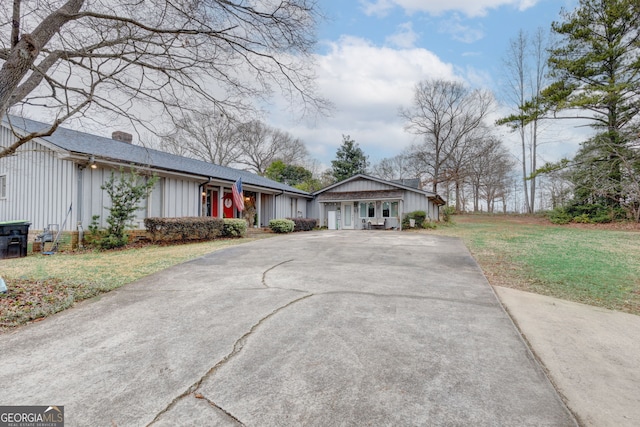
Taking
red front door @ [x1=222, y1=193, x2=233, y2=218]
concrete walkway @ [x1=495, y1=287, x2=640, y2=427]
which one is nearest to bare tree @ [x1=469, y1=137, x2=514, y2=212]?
red front door @ [x1=222, y1=193, x2=233, y2=218]

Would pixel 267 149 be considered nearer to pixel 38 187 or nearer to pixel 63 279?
pixel 38 187

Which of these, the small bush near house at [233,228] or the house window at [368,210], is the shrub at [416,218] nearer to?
the house window at [368,210]

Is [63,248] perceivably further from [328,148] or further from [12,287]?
[328,148]

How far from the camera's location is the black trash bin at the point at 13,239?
8.14 m

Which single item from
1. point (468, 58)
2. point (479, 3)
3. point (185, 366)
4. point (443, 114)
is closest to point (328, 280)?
point (185, 366)

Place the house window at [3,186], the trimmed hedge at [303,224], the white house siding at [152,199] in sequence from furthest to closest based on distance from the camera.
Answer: the trimmed hedge at [303,224]
the house window at [3,186]
the white house siding at [152,199]

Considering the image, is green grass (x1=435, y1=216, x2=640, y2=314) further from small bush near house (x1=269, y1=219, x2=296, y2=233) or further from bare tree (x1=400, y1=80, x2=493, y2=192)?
bare tree (x1=400, y1=80, x2=493, y2=192)

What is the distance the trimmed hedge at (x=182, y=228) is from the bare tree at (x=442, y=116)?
86.0ft

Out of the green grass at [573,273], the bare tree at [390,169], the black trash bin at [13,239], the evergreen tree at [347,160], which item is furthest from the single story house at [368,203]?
the bare tree at [390,169]

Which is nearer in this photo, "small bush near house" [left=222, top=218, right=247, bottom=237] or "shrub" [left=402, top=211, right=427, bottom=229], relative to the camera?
"small bush near house" [left=222, top=218, right=247, bottom=237]

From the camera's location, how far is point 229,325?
9.98 feet

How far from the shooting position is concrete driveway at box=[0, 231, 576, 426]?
5.72 feet

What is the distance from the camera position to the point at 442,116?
3056cm

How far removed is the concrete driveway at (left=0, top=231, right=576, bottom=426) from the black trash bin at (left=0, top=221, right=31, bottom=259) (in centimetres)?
707
